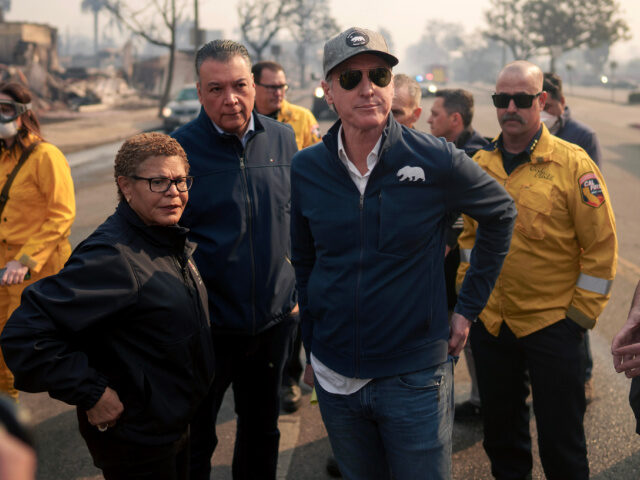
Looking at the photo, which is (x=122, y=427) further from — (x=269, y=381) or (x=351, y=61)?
(x=351, y=61)

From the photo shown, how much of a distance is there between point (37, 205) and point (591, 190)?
3070 millimetres

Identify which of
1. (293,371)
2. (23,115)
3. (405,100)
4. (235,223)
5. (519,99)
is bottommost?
(293,371)

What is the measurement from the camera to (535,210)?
2.88 meters

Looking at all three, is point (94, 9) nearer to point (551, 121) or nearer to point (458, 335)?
point (551, 121)

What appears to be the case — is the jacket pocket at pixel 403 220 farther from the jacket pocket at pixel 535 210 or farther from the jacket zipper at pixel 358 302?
the jacket pocket at pixel 535 210

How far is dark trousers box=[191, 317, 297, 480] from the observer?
9.92 ft

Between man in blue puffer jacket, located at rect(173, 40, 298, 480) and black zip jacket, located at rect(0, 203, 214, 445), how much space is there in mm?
357

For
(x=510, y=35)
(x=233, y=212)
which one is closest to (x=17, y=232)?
(x=233, y=212)

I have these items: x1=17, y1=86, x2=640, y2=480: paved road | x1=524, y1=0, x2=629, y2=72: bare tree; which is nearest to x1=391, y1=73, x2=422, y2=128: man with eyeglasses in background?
x1=17, y1=86, x2=640, y2=480: paved road

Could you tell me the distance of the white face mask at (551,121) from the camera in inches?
187

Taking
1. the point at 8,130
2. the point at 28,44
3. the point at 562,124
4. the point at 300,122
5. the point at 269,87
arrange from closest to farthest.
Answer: the point at 8,130
the point at 562,124
the point at 269,87
the point at 300,122
the point at 28,44

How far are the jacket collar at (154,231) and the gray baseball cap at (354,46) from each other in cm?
84

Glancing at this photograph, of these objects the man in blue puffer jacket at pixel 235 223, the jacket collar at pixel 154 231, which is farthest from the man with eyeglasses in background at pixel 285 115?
the jacket collar at pixel 154 231

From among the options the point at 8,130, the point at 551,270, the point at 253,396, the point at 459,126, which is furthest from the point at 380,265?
the point at 8,130
